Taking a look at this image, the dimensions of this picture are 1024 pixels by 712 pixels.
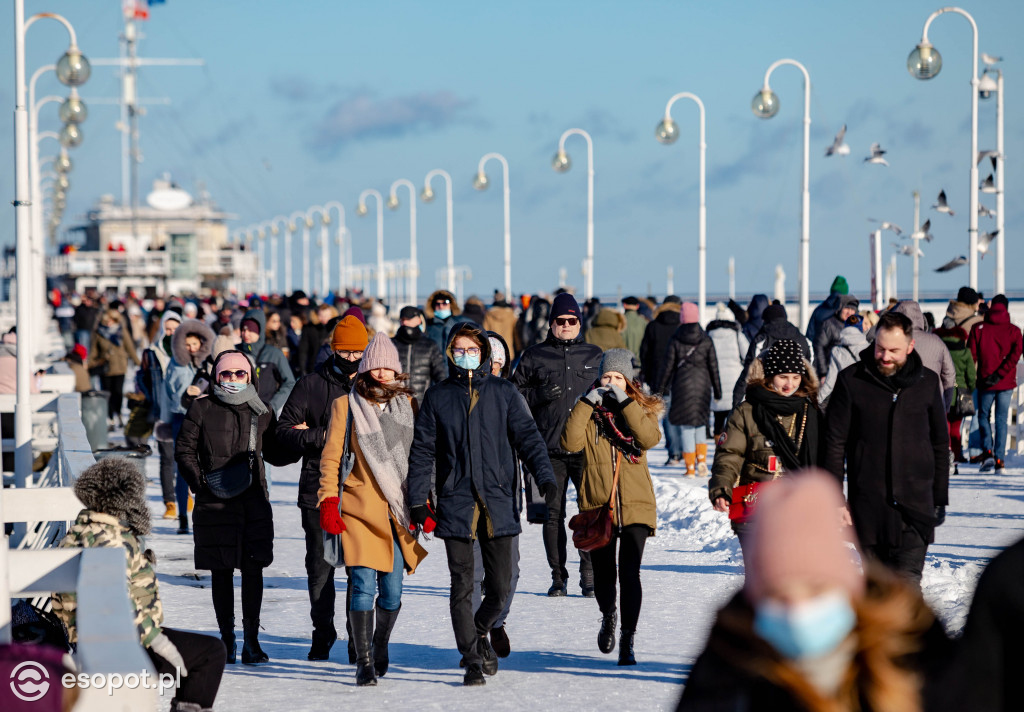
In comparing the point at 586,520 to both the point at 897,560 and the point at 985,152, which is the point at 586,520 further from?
the point at 985,152

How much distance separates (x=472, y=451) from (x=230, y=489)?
141 cm

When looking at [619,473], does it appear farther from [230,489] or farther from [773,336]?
[773,336]

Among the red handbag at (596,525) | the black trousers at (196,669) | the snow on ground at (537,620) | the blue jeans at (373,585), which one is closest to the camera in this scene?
the black trousers at (196,669)

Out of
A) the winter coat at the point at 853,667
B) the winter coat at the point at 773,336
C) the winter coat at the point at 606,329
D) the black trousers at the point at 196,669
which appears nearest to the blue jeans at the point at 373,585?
the black trousers at the point at 196,669

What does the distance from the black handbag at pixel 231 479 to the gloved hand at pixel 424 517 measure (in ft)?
3.58

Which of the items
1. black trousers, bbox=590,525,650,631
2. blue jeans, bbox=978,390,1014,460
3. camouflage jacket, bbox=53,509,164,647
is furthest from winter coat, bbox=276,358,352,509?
blue jeans, bbox=978,390,1014,460

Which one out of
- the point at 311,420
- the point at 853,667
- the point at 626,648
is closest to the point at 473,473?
the point at 626,648

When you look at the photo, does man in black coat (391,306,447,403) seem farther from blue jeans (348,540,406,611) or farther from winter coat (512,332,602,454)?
blue jeans (348,540,406,611)

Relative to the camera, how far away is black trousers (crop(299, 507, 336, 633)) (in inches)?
296

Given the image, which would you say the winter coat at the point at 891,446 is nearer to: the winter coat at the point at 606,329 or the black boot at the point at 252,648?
the black boot at the point at 252,648

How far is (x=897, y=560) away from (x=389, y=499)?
2.32 metres

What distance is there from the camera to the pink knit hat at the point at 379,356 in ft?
22.9

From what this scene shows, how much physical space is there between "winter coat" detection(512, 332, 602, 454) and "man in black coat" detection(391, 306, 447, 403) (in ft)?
10.7

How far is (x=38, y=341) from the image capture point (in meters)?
34.8
